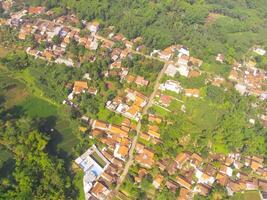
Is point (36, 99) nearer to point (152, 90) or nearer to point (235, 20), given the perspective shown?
point (152, 90)

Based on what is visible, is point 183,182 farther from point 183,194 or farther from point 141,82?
point 141,82

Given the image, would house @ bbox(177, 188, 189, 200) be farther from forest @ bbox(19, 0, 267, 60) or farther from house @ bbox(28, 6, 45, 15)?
house @ bbox(28, 6, 45, 15)

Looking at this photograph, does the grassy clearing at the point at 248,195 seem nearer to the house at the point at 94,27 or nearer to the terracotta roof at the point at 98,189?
the terracotta roof at the point at 98,189

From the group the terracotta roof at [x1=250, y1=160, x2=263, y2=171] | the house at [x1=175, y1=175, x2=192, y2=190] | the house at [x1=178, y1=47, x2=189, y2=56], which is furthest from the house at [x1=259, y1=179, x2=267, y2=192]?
the house at [x1=178, y1=47, x2=189, y2=56]

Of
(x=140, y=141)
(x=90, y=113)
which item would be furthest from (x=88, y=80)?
(x=140, y=141)

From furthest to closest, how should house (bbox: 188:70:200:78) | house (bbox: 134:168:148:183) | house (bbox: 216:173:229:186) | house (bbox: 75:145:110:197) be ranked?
house (bbox: 188:70:200:78), house (bbox: 216:173:229:186), house (bbox: 134:168:148:183), house (bbox: 75:145:110:197)

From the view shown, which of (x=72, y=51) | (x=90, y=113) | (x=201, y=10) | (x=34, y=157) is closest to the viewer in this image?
(x=34, y=157)

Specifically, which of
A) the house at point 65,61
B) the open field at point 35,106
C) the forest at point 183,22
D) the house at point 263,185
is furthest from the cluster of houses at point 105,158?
the forest at point 183,22
